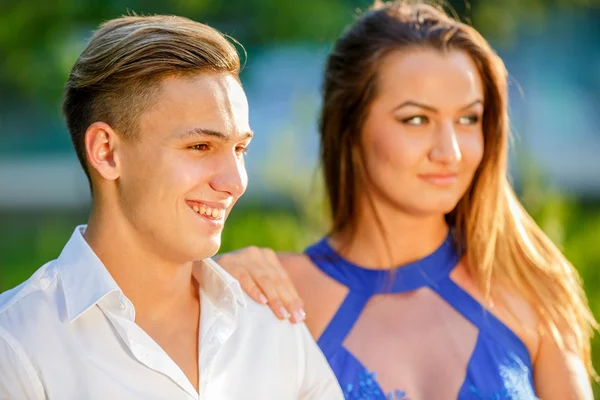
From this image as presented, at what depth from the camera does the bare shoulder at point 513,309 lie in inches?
112

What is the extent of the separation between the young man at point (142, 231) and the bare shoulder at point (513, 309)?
0.88 m

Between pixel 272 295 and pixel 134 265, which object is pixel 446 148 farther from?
pixel 134 265

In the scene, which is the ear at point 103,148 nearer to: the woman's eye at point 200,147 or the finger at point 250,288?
the woman's eye at point 200,147

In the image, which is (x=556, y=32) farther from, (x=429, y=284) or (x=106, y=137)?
(x=106, y=137)

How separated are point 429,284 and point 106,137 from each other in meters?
1.22

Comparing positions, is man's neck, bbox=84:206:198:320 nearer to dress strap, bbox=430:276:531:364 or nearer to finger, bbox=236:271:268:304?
finger, bbox=236:271:268:304

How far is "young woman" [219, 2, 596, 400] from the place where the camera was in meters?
2.76

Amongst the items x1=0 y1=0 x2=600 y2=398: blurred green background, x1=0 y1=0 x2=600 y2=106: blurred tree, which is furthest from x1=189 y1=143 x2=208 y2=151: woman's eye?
x1=0 y1=0 x2=600 y2=106: blurred tree

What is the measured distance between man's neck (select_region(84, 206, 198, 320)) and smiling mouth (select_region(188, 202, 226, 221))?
15 cm

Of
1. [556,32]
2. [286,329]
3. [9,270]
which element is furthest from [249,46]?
[286,329]

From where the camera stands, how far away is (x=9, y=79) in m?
7.64

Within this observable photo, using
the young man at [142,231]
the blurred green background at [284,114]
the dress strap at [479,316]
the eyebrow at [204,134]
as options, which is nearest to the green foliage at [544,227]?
the blurred green background at [284,114]

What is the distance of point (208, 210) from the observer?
2.15 metres

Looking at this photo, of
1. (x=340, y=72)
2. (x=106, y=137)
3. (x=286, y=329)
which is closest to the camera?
(x=106, y=137)
